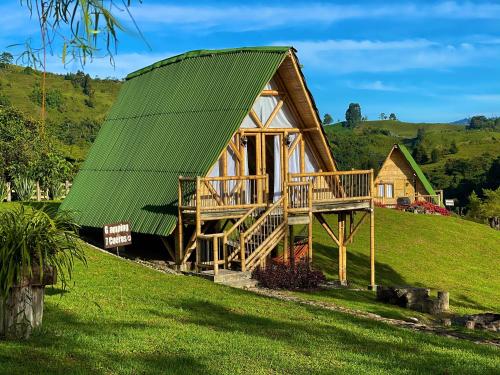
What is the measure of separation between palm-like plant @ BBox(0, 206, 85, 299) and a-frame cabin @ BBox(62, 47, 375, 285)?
825cm

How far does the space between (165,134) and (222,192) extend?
326cm

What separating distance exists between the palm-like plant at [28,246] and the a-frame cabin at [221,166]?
8.25 metres

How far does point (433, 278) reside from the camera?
25234mm

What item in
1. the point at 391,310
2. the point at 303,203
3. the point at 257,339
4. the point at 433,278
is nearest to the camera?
the point at 257,339

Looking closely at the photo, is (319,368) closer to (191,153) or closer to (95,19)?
(95,19)

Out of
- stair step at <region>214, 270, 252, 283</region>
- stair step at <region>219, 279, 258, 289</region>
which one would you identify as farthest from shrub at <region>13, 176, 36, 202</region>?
stair step at <region>219, 279, 258, 289</region>

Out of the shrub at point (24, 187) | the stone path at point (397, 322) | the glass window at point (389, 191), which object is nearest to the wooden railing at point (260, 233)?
the stone path at point (397, 322)

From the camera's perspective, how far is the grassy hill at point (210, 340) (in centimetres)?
821

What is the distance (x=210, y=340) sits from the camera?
961 centimetres

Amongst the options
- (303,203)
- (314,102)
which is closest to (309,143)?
(314,102)

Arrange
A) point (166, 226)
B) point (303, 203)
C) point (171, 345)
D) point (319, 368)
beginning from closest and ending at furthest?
point (319, 368), point (171, 345), point (166, 226), point (303, 203)

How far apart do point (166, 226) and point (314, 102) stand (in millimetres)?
6760

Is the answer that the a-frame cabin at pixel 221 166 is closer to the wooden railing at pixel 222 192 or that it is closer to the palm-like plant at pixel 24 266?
the wooden railing at pixel 222 192

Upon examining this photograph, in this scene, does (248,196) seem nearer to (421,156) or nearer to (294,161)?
(294,161)
